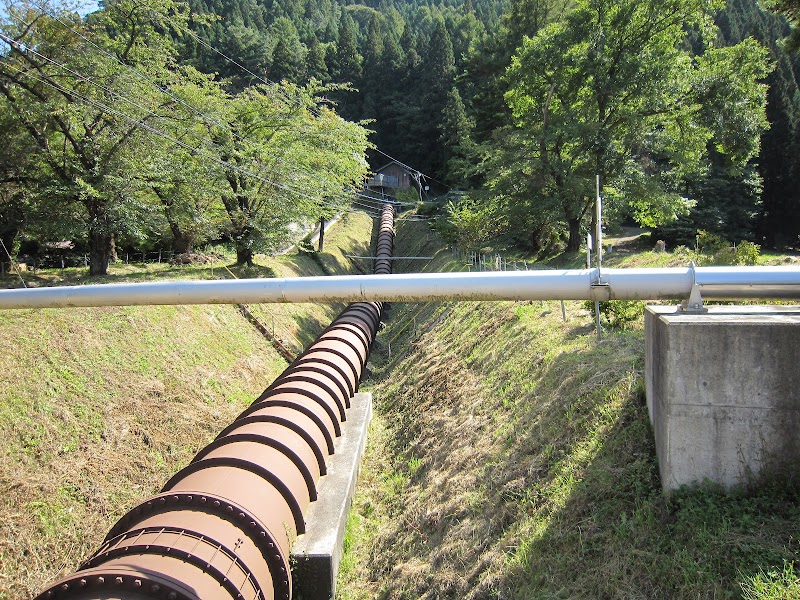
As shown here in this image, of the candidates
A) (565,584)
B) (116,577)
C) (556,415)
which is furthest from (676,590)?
(116,577)

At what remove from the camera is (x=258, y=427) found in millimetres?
6938

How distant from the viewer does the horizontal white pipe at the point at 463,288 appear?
5.84 metres

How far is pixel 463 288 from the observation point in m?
6.68

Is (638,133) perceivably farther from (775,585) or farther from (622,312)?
(775,585)

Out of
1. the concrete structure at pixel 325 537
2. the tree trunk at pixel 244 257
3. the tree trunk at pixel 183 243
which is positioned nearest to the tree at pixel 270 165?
the tree trunk at pixel 244 257

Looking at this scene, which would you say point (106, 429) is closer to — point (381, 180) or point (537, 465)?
point (537, 465)

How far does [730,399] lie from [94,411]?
9.40 meters

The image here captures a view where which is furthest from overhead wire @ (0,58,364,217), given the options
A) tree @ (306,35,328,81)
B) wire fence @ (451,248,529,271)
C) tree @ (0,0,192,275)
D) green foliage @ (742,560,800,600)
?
tree @ (306,35,328,81)

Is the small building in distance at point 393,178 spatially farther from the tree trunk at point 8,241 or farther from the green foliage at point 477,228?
the tree trunk at point 8,241

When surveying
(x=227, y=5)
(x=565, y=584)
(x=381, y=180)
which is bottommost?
(x=565, y=584)

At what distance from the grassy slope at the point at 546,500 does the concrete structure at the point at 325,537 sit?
73 centimetres

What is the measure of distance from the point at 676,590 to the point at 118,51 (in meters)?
17.7

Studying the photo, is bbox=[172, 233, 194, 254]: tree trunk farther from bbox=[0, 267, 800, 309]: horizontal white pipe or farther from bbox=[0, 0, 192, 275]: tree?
bbox=[0, 267, 800, 309]: horizontal white pipe

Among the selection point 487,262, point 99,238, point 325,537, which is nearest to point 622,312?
point 325,537
